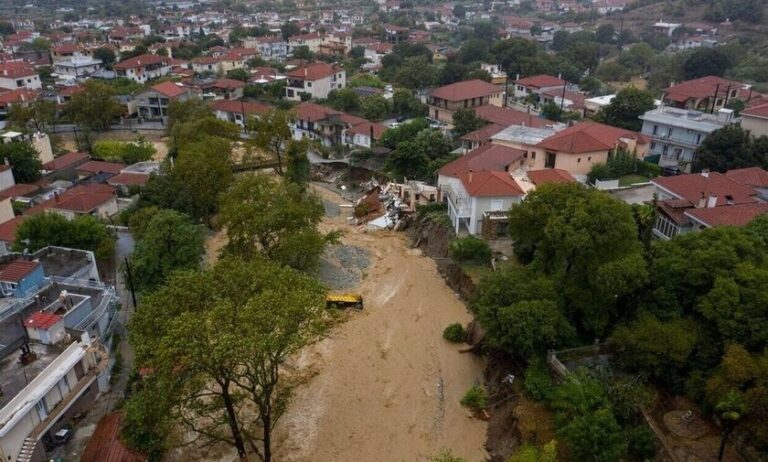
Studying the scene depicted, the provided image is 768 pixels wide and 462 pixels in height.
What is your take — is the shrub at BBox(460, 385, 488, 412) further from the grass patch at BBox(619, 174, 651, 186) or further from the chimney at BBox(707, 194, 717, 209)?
the grass patch at BBox(619, 174, 651, 186)

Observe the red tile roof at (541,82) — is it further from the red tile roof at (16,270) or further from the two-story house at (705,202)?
the red tile roof at (16,270)

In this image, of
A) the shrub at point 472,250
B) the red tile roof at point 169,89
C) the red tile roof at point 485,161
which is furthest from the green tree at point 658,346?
the red tile roof at point 169,89

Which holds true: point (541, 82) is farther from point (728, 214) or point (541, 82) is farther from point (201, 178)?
point (201, 178)

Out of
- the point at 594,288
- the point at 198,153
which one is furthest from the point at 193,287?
the point at 198,153

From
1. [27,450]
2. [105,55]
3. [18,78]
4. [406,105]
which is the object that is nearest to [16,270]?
[27,450]

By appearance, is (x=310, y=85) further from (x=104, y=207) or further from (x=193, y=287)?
(x=193, y=287)

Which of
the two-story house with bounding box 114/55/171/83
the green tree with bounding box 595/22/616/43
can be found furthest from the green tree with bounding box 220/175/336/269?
the green tree with bounding box 595/22/616/43
